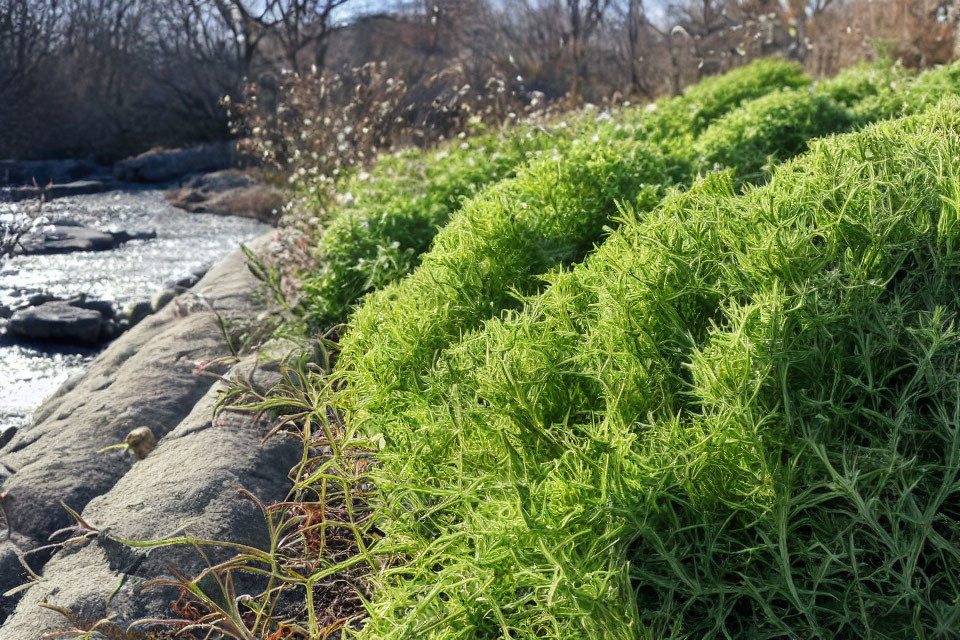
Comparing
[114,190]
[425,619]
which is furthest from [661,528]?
[114,190]

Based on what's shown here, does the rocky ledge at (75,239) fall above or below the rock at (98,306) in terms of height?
above

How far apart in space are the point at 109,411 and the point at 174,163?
49.9ft

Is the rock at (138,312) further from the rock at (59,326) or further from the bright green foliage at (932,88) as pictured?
the bright green foliage at (932,88)

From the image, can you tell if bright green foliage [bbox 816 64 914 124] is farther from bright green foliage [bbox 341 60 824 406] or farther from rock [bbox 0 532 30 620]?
rock [bbox 0 532 30 620]

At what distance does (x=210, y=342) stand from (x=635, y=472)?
3319 millimetres

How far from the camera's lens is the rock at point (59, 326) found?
22.5 feet

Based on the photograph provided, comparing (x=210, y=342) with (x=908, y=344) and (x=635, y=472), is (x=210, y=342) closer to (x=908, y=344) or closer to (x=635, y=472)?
(x=635, y=472)

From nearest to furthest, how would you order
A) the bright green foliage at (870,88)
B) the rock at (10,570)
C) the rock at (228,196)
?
1. the rock at (10,570)
2. the bright green foliage at (870,88)
3. the rock at (228,196)

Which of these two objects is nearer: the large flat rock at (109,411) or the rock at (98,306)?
the large flat rock at (109,411)

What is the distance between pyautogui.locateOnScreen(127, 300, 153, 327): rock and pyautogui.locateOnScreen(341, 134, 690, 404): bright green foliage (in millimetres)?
4813

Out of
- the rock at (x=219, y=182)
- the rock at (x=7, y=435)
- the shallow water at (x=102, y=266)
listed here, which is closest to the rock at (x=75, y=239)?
the shallow water at (x=102, y=266)

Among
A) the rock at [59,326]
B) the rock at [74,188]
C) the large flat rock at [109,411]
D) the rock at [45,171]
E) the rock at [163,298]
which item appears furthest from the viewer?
the rock at [45,171]

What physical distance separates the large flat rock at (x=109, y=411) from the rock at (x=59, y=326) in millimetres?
1988

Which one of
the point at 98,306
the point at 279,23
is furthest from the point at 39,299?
the point at 279,23
